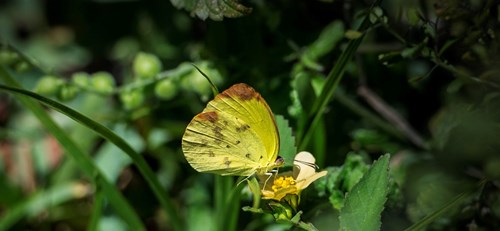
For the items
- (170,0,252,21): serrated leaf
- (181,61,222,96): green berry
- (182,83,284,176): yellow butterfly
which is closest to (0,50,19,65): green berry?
(181,61,222,96): green berry

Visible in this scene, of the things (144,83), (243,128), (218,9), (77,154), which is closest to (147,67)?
(144,83)

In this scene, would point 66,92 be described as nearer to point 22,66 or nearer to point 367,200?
point 22,66

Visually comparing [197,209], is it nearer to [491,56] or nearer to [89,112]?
[89,112]

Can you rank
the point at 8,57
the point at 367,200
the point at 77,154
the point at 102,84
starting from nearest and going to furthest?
the point at 367,200 → the point at 77,154 → the point at 8,57 → the point at 102,84

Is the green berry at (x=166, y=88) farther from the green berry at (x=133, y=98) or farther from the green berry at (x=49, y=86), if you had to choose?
the green berry at (x=49, y=86)

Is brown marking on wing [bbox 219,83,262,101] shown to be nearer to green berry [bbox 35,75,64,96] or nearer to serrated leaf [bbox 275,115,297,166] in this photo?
serrated leaf [bbox 275,115,297,166]

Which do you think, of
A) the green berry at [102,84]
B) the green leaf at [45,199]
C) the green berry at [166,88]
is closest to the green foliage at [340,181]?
the green berry at [166,88]
